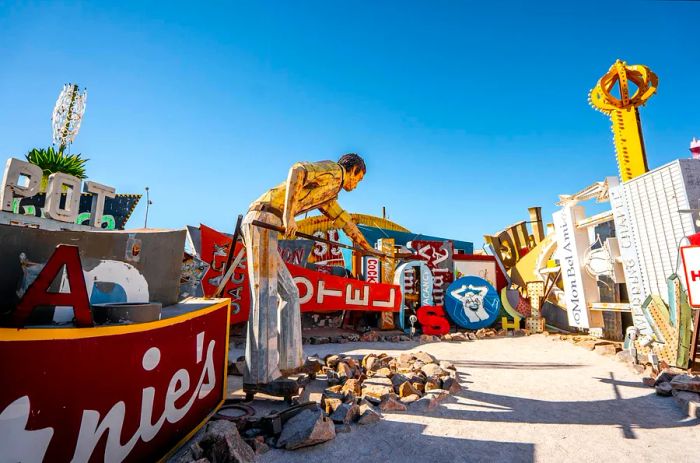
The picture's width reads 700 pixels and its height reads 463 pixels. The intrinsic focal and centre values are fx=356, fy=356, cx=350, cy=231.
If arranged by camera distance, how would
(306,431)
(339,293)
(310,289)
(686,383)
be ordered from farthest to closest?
(339,293) < (310,289) < (686,383) < (306,431)

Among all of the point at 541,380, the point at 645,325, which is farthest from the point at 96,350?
the point at 645,325

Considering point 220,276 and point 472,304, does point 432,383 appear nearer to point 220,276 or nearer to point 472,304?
point 220,276

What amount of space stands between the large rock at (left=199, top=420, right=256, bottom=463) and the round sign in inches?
364

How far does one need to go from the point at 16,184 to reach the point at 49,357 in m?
4.97

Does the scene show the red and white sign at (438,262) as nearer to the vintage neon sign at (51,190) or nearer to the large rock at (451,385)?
the large rock at (451,385)

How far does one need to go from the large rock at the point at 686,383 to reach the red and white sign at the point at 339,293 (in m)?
6.79

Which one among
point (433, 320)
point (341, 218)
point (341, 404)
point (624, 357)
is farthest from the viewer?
point (433, 320)

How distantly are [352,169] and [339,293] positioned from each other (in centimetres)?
611

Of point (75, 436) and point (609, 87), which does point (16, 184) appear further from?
point (609, 87)

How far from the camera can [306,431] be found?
272 centimetres

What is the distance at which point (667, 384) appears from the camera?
14.3 ft

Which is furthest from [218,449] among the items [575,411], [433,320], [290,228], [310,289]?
[433,320]

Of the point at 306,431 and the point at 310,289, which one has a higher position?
the point at 310,289

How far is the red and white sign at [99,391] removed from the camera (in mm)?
1454
